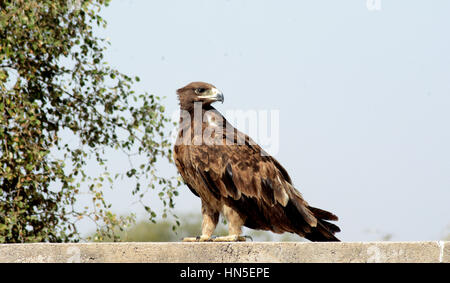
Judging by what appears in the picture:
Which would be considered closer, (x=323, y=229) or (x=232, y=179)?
(x=232, y=179)

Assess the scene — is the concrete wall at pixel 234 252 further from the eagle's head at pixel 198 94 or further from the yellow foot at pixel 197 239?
the eagle's head at pixel 198 94

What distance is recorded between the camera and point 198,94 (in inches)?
274

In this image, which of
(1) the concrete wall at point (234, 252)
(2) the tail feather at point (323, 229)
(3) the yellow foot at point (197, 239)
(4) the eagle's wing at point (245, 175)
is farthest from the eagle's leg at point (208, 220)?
(1) the concrete wall at point (234, 252)

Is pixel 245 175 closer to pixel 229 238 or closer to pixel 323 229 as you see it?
pixel 229 238

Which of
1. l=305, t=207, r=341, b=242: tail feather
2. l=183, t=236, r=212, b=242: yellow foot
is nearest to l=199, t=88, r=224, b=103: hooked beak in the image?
l=183, t=236, r=212, b=242: yellow foot

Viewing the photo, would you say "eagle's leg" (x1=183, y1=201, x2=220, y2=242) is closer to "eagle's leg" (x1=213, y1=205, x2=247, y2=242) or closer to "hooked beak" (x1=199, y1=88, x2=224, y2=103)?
"eagle's leg" (x1=213, y1=205, x2=247, y2=242)

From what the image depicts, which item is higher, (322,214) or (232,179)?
(232,179)

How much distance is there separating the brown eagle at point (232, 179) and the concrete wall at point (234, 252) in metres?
0.95

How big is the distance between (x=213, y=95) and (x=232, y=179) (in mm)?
918

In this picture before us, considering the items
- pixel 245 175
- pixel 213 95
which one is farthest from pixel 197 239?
pixel 213 95

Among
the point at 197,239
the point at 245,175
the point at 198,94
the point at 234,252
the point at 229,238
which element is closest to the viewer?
the point at 234,252

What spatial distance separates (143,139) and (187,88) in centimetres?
439
